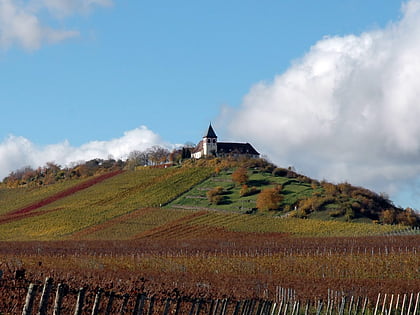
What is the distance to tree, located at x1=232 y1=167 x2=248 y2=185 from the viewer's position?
112 meters

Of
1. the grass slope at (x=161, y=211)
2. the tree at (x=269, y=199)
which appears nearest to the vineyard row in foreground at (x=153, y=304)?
the grass slope at (x=161, y=211)

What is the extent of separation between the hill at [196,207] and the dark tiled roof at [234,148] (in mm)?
39302

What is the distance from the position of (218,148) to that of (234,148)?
3709mm

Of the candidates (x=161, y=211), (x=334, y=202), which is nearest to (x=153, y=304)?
(x=161, y=211)

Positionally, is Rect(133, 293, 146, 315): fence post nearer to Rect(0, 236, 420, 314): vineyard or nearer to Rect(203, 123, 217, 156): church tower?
Rect(0, 236, 420, 314): vineyard

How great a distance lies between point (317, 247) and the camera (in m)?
66.0

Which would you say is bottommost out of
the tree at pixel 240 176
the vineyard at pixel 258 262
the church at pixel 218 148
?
the vineyard at pixel 258 262

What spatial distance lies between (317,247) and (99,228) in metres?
32.7

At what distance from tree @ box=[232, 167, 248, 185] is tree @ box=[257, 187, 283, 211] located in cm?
911

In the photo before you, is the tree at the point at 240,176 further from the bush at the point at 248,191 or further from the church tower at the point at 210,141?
the church tower at the point at 210,141

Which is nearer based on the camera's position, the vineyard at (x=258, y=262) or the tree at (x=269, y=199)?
the vineyard at (x=258, y=262)

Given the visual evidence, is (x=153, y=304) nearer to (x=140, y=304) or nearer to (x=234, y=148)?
(x=140, y=304)

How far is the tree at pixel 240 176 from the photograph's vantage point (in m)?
112

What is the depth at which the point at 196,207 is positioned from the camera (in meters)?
101
